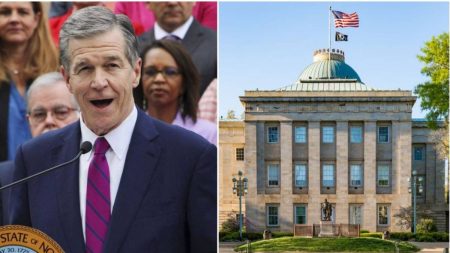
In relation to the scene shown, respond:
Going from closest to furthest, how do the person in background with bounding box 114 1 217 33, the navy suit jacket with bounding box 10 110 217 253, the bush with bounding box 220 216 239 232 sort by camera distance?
the navy suit jacket with bounding box 10 110 217 253 < the person in background with bounding box 114 1 217 33 < the bush with bounding box 220 216 239 232

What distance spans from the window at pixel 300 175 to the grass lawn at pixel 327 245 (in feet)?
3.42

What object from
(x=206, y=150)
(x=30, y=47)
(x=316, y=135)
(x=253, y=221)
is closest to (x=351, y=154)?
(x=316, y=135)

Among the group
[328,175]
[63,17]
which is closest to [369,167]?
[328,175]

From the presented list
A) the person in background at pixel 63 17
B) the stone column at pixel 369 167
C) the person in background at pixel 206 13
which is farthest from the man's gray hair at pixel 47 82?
the stone column at pixel 369 167

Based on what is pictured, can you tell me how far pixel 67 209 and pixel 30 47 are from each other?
109 inches

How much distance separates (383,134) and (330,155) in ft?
3.43

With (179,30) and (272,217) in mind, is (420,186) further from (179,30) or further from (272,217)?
(179,30)

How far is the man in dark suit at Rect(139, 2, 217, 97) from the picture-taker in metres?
13.6

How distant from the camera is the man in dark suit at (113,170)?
1305cm

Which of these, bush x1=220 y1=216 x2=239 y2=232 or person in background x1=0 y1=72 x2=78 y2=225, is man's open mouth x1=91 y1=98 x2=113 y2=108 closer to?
person in background x1=0 y1=72 x2=78 y2=225

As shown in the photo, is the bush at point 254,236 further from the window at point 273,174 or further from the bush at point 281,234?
the window at point 273,174

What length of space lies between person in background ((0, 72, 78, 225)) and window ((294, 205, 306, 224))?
4545mm

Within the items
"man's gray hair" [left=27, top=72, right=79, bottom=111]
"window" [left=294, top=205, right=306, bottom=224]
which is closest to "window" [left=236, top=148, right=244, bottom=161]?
"window" [left=294, top=205, right=306, bottom=224]

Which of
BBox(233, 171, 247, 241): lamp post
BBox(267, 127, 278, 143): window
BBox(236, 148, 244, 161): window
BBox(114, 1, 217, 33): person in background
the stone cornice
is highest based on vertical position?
BBox(114, 1, 217, 33): person in background
